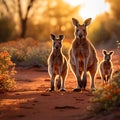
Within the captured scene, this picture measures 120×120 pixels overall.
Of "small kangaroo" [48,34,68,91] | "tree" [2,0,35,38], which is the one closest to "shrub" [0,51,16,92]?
"small kangaroo" [48,34,68,91]

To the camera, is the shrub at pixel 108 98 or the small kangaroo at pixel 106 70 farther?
the small kangaroo at pixel 106 70

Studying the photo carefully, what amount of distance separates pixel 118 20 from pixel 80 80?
3806 centimetres

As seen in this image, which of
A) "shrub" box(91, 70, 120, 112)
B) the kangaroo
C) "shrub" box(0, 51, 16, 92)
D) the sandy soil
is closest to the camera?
"shrub" box(91, 70, 120, 112)

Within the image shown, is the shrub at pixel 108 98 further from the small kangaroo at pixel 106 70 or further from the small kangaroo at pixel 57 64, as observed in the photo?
the small kangaroo at pixel 106 70

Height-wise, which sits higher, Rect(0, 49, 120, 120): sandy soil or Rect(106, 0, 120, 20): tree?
Rect(106, 0, 120, 20): tree

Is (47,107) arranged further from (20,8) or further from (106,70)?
(20,8)

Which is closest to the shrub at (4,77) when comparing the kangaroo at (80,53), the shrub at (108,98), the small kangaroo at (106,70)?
the kangaroo at (80,53)

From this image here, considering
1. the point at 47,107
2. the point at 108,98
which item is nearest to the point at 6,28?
the point at 47,107

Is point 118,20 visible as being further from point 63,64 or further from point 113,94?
point 113,94

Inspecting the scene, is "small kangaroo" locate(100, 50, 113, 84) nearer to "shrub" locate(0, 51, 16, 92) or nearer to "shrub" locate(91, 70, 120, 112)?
"shrub" locate(0, 51, 16, 92)

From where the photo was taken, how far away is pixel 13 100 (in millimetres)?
12625

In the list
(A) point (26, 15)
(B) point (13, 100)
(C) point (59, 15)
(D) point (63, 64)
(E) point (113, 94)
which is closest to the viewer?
(E) point (113, 94)

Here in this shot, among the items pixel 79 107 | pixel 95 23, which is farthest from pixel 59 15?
pixel 79 107

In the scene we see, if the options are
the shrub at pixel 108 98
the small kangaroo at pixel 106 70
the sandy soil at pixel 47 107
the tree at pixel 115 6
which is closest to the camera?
the shrub at pixel 108 98
